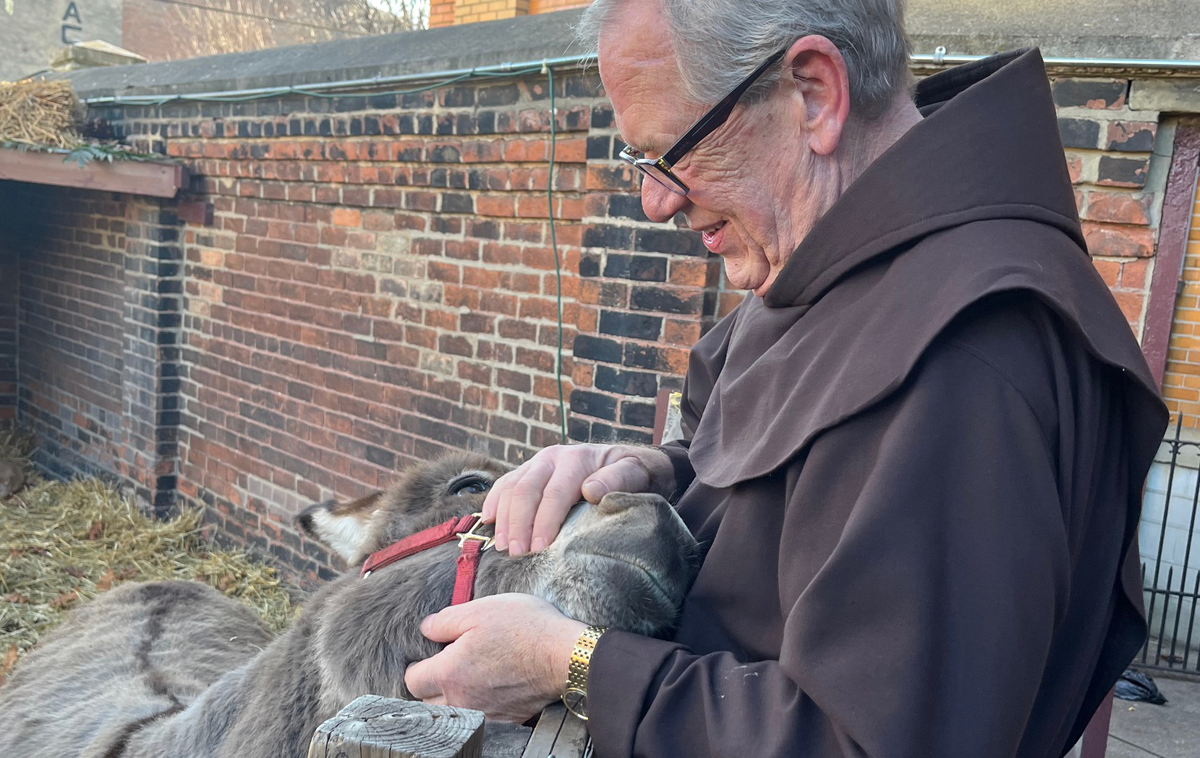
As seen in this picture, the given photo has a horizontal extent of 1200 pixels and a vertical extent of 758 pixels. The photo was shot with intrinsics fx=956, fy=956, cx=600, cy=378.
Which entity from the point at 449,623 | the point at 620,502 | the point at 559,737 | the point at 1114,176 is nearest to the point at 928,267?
the point at 620,502

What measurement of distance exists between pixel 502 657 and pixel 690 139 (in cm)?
94

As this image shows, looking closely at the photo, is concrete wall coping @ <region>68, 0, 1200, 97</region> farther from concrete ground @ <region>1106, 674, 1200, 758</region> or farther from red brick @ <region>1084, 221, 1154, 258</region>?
concrete ground @ <region>1106, 674, 1200, 758</region>

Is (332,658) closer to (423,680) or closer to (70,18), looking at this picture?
(423,680)

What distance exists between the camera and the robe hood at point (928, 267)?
129 cm

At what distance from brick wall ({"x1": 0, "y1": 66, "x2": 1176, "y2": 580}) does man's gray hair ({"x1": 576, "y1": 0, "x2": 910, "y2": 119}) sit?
6.13 ft

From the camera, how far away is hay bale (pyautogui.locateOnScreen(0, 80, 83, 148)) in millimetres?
7025

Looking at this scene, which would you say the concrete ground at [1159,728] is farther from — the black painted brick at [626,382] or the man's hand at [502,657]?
the man's hand at [502,657]

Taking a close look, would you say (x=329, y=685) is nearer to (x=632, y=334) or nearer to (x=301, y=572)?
(x=632, y=334)

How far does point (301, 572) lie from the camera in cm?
623

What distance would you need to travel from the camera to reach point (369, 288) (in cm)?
575

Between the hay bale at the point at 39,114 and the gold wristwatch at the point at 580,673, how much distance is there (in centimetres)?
701

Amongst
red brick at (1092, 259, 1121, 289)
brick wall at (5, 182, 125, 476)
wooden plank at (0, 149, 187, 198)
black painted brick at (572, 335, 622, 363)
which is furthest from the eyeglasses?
brick wall at (5, 182, 125, 476)

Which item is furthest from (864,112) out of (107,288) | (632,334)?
(107,288)

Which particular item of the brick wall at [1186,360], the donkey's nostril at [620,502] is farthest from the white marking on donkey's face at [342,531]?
the brick wall at [1186,360]
